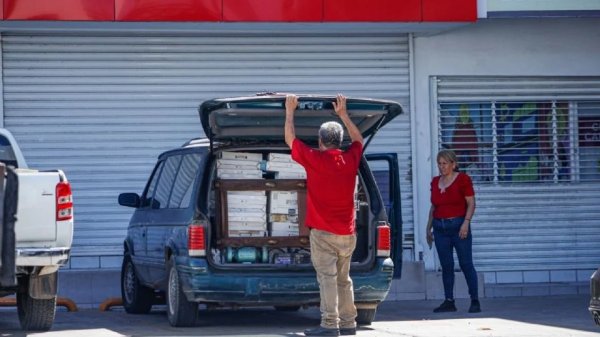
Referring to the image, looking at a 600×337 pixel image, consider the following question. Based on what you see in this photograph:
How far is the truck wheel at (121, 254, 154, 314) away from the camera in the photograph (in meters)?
13.7

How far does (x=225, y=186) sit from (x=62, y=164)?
4934 millimetres

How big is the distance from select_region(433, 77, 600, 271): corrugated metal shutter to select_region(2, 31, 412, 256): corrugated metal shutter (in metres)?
1.38

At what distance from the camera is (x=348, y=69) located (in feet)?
54.6

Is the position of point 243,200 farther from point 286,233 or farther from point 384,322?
point 384,322

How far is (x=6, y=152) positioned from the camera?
12.5 meters

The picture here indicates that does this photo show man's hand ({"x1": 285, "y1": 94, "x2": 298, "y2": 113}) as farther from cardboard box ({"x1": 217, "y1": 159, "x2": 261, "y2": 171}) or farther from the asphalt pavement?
the asphalt pavement

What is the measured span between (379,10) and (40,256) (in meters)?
6.41

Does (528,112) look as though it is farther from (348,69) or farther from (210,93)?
(210,93)

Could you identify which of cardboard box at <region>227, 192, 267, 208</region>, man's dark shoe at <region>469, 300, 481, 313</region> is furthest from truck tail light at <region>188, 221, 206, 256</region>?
man's dark shoe at <region>469, 300, 481, 313</region>

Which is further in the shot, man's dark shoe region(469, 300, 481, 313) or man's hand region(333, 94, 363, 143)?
man's dark shoe region(469, 300, 481, 313)

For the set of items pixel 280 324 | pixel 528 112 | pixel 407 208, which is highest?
pixel 528 112

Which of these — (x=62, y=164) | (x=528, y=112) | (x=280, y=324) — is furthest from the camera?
(x=528, y=112)

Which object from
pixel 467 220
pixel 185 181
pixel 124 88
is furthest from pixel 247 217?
pixel 124 88

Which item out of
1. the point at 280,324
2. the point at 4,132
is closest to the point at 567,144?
the point at 280,324
